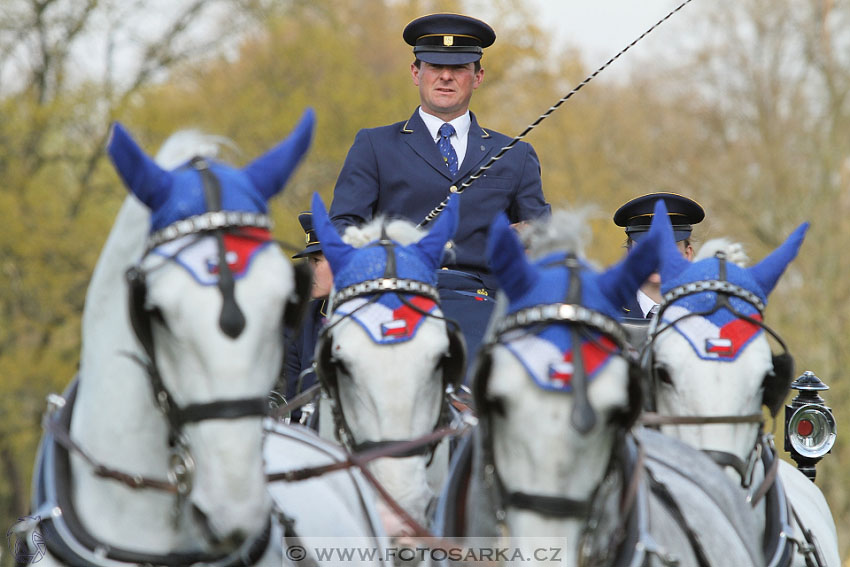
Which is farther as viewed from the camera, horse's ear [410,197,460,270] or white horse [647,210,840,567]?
horse's ear [410,197,460,270]

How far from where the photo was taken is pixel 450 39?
6.30 metres

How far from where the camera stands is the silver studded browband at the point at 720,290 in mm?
5182

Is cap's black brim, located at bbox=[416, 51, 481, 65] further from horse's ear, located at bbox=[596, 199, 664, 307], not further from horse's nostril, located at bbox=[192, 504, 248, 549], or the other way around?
horse's nostril, located at bbox=[192, 504, 248, 549]

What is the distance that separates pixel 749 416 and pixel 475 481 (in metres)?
1.69

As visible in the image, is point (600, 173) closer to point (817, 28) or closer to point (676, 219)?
point (817, 28)

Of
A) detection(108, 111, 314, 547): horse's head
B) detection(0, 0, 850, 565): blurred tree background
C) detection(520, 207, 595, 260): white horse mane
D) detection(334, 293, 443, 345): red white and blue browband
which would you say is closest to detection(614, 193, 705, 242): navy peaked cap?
detection(334, 293, 443, 345): red white and blue browband

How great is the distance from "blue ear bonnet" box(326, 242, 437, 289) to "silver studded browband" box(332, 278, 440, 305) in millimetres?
29

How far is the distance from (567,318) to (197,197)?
3.54 feet

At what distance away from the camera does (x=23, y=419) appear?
17.5 m

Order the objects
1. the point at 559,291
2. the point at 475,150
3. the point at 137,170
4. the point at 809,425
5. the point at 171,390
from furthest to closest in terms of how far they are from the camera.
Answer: the point at 809,425
the point at 475,150
the point at 559,291
the point at 137,170
the point at 171,390

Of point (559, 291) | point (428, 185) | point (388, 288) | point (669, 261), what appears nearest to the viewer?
point (559, 291)

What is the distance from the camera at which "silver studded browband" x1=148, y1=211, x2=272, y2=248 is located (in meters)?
3.41

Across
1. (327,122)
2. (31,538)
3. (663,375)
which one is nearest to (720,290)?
(663,375)

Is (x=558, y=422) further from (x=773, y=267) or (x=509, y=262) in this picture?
(x=773, y=267)
